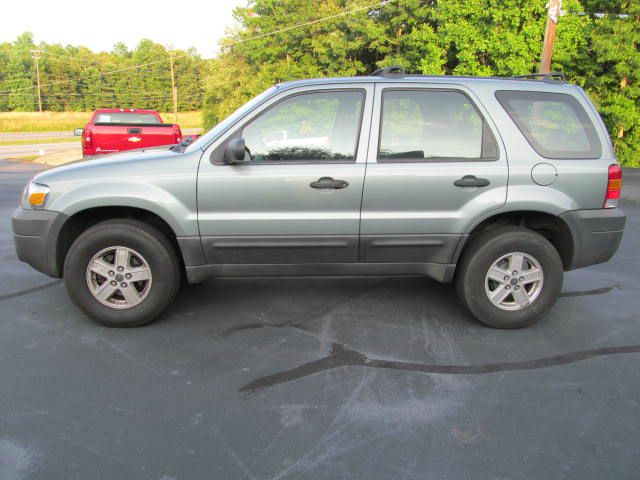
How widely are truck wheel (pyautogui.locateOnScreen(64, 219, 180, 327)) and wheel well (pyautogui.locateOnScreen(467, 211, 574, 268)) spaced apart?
2.49 m

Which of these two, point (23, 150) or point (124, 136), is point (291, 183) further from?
point (23, 150)

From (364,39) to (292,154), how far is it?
80.1 ft

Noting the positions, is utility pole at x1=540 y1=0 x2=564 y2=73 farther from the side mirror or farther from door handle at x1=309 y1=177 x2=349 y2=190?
the side mirror

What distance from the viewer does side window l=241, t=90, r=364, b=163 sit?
4.09m

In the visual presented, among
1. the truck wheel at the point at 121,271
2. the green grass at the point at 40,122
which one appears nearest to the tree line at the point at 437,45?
the truck wheel at the point at 121,271

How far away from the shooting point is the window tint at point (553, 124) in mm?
4191

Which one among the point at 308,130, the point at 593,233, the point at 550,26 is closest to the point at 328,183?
the point at 308,130

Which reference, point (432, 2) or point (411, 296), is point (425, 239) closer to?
point (411, 296)

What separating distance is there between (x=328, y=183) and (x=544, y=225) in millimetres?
1846

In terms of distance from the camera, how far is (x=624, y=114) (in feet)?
60.5

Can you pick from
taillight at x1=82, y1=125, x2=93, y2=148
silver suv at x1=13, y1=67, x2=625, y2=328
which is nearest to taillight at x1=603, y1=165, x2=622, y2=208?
silver suv at x1=13, y1=67, x2=625, y2=328

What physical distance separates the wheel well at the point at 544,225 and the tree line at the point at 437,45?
16820mm

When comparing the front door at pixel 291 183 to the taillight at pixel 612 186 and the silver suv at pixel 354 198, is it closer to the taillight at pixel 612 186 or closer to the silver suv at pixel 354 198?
the silver suv at pixel 354 198

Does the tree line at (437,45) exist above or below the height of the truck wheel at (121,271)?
above
